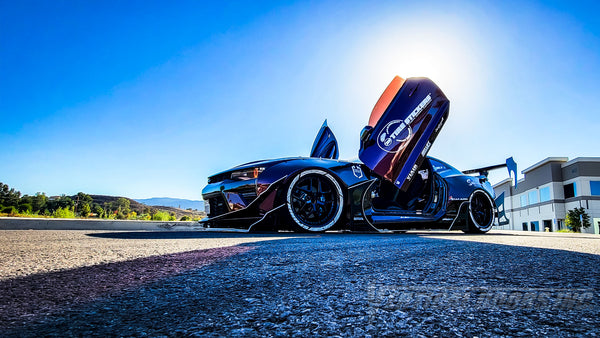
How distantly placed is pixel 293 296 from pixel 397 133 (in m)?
5.08

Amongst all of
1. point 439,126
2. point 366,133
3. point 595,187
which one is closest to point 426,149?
point 439,126

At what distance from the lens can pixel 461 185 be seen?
6977 millimetres

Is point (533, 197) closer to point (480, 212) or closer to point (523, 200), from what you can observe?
point (523, 200)

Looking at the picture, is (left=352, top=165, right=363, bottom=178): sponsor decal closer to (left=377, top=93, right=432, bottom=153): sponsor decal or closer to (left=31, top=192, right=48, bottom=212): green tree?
(left=377, top=93, right=432, bottom=153): sponsor decal

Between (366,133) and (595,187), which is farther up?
(595,187)

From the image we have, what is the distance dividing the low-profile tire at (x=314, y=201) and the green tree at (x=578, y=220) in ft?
113

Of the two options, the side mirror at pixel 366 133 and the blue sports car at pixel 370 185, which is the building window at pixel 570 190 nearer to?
the blue sports car at pixel 370 185

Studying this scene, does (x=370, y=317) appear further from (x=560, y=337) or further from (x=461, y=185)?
(x=461, y=185)

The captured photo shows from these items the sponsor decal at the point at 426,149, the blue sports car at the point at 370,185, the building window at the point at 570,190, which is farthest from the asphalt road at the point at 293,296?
the building window at the point at 570,190

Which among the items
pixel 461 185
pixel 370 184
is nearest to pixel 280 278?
pixel 370 184

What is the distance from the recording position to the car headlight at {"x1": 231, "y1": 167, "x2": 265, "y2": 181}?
201 inches

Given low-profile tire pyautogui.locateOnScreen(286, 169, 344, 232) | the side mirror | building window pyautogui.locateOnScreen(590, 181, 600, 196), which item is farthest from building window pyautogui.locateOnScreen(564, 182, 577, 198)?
low-profile tire pyautogui.locateOnScreen(286, 169, 344, 232)

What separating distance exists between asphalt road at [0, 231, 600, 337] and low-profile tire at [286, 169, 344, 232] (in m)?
3.15

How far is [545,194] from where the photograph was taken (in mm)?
39062
